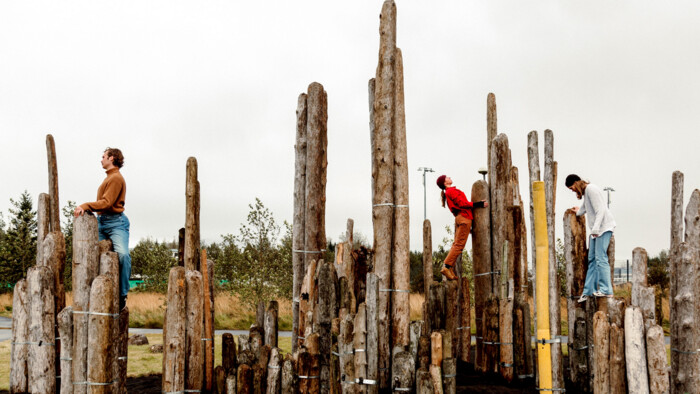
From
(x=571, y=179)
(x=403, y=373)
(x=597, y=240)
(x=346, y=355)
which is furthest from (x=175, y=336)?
(x=571, y=179)

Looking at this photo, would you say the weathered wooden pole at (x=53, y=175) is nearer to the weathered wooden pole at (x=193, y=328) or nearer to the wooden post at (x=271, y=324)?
the weathered wooden pole at (x=193, y=328)

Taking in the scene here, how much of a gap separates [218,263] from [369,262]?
16781 mm

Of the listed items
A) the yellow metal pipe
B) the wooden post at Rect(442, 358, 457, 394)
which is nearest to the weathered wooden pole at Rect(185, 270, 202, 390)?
the wooden post at Rect(442, 358, 457, 394)

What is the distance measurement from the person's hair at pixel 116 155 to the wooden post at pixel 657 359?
6.45 m

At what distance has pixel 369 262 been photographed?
32.1ft

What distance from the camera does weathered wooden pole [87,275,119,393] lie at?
7496mm

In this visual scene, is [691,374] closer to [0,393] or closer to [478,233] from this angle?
[478,233]

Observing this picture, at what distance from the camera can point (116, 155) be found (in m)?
8.19

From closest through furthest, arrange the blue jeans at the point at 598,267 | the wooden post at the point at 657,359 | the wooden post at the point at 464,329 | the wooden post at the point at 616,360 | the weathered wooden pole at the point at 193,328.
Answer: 1. the wooden post at the point at 657,359
2. the wooden post at the point at 616,360
3. the weathered wooden pole at the point at 193,328
4. the blue jeans at the point at 598,267
5. the wooden post at the point at 464,329

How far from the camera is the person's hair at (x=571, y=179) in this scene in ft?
32.4

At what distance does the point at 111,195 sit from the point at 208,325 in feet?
6.98

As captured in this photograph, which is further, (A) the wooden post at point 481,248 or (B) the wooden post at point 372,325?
(A) the wooden post at point 481,248

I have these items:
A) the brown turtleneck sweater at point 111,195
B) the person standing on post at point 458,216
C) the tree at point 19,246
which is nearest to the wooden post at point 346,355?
the person standing on post at point 458,216

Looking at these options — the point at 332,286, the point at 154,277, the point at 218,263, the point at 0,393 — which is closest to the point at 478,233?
the point at 332,286
